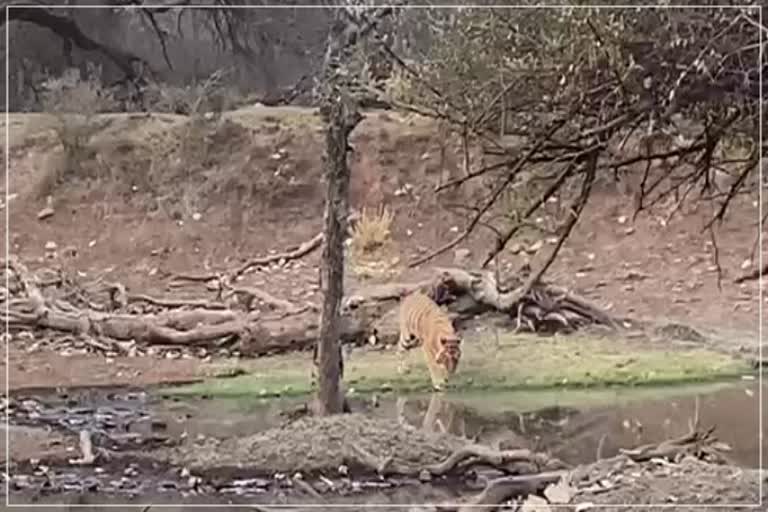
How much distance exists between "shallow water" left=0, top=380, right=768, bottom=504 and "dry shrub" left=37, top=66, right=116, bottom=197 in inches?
14.3

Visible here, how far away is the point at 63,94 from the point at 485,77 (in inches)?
29.0

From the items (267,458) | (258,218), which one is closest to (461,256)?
(258,218)

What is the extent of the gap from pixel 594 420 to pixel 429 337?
1.00 feet

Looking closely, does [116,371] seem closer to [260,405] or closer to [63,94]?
[260,405]

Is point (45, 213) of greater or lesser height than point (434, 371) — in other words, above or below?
above

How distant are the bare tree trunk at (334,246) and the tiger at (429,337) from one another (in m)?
0.11

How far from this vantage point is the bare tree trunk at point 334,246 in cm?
227

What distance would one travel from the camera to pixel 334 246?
230cm

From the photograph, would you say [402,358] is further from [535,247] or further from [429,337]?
[535,247]

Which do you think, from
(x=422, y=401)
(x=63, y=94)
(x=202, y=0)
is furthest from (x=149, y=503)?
(x=202, y=0)

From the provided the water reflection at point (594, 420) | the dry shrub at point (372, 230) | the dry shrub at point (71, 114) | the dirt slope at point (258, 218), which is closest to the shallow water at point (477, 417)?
the water reflection at point (594, 420)

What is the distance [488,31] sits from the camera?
2031 mm

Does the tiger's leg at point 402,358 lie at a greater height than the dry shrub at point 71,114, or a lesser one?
lesser

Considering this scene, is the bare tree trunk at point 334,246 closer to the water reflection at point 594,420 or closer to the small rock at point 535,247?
the water reflection at point 594,420
